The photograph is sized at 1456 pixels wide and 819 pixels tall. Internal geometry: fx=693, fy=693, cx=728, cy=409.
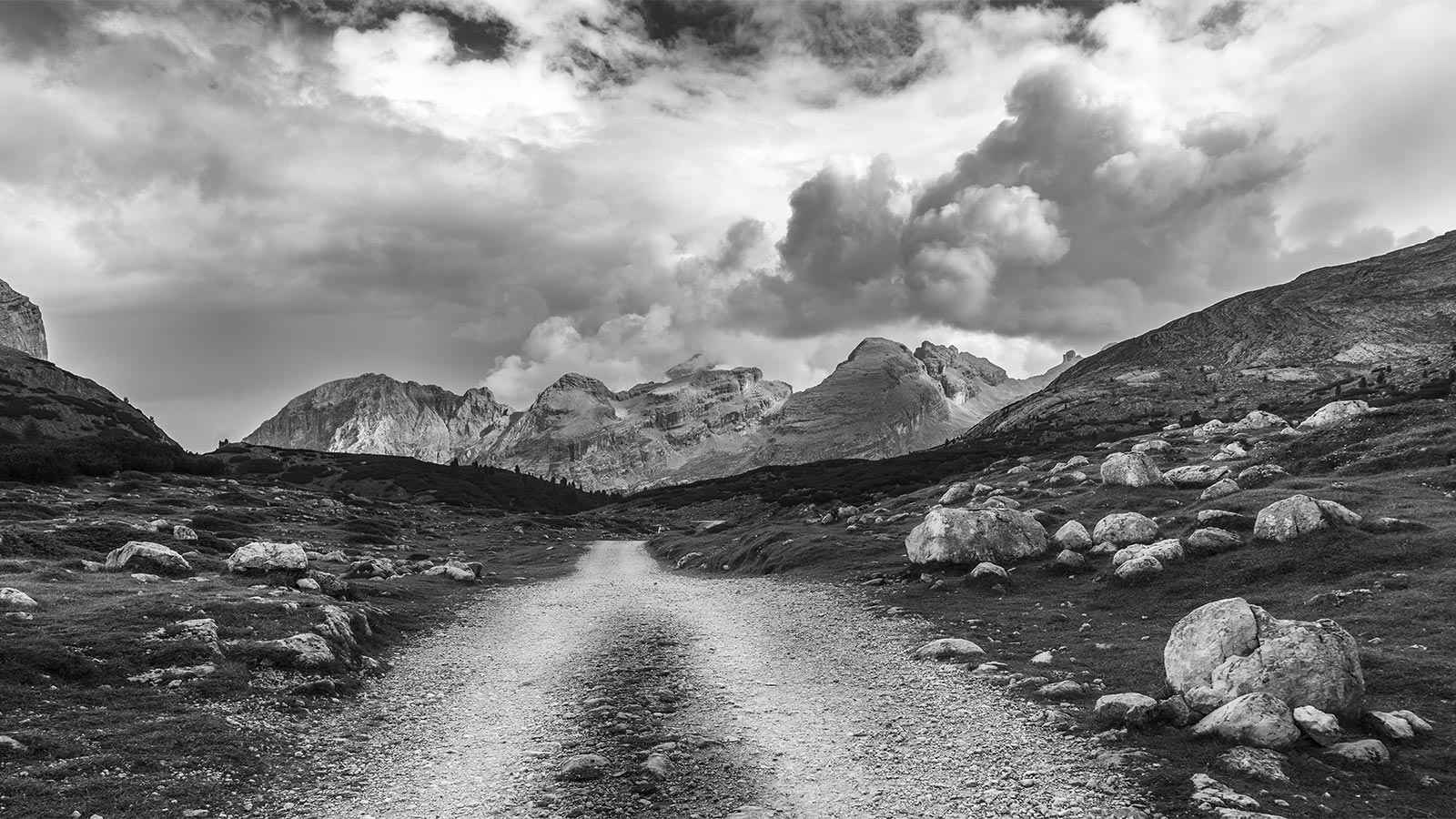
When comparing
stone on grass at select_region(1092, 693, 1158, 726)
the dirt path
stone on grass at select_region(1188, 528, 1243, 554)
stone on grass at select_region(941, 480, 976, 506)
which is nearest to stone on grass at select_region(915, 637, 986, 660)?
the dirt path

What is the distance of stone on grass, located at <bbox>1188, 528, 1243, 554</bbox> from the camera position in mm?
28453

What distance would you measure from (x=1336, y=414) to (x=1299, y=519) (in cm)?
3963

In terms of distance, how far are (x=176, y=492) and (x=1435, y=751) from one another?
325 feet

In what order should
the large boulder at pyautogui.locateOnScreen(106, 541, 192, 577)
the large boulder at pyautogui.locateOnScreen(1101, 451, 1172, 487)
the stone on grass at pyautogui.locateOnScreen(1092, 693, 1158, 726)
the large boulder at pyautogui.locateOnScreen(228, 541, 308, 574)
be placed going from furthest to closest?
the large boulder at pyautogui.locateOnScreen(1101, 451, 1172, 487)
the large boulder at pyautogui.locateOnScreen(228, 541, 308, 574)
the large boulder at pyautogui.locateOnScreen(106, 541, 192, 577)
the stone on grass at pyautogui.locateOnScreen(1092, 693, 1158, 726)

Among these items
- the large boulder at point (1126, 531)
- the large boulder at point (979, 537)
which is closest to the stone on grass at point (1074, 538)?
the large boulder at point (1126, 531)

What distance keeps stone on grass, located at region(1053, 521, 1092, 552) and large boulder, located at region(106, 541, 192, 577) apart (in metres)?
42.6

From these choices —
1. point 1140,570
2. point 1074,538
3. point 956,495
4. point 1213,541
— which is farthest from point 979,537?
point 956,495

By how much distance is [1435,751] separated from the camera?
12.6m

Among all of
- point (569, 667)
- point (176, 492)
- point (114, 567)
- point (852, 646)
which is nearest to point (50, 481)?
point (176, 492)

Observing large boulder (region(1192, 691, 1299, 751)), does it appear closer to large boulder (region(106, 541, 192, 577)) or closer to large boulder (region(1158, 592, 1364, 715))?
large boulder (region(1158, 592, 1364, 715))

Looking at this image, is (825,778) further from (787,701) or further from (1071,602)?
(1071,602)

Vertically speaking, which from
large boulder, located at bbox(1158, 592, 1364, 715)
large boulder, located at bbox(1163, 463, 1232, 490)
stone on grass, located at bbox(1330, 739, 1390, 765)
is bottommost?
stone on grass, located at bbox(1330, 739, 1390, 765)

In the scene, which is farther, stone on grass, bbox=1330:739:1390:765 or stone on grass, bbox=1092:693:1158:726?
stone on grass, bbox=1092:693:1158:726

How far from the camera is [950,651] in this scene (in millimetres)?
22547
